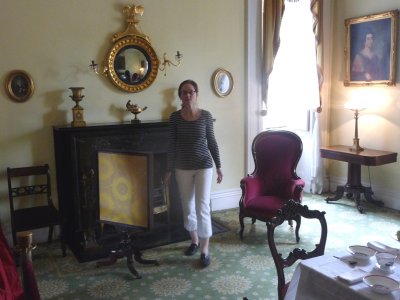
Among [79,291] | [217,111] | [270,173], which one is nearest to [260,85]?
[217,111]

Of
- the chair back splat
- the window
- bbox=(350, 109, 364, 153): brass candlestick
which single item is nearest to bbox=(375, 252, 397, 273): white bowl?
the chair back splat

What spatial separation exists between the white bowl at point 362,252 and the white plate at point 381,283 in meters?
0.19

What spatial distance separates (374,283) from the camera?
1.57 metres

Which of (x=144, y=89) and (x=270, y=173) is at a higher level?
(x=144, y=89)

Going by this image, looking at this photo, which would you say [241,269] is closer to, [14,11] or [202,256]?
[202,256]

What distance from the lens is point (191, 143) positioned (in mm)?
3258

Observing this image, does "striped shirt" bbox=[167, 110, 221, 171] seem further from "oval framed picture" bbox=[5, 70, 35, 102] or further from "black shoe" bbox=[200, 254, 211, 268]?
"oval framed picture" bbox=[5, 70, 35, 102]

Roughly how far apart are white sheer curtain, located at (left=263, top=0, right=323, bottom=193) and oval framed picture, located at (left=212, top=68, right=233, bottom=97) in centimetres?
79

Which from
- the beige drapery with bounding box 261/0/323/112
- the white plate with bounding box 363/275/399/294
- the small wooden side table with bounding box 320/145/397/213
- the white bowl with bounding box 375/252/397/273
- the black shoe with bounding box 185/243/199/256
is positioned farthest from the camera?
the beige drapery with bounding box 261/0/323/112

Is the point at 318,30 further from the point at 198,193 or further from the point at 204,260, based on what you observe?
the point at 204,260

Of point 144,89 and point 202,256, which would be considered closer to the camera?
point 202,256

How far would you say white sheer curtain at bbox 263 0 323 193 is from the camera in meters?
5.29

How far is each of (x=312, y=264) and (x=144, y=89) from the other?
2.90m

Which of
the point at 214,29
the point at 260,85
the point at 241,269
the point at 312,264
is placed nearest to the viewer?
the point at 312,264
